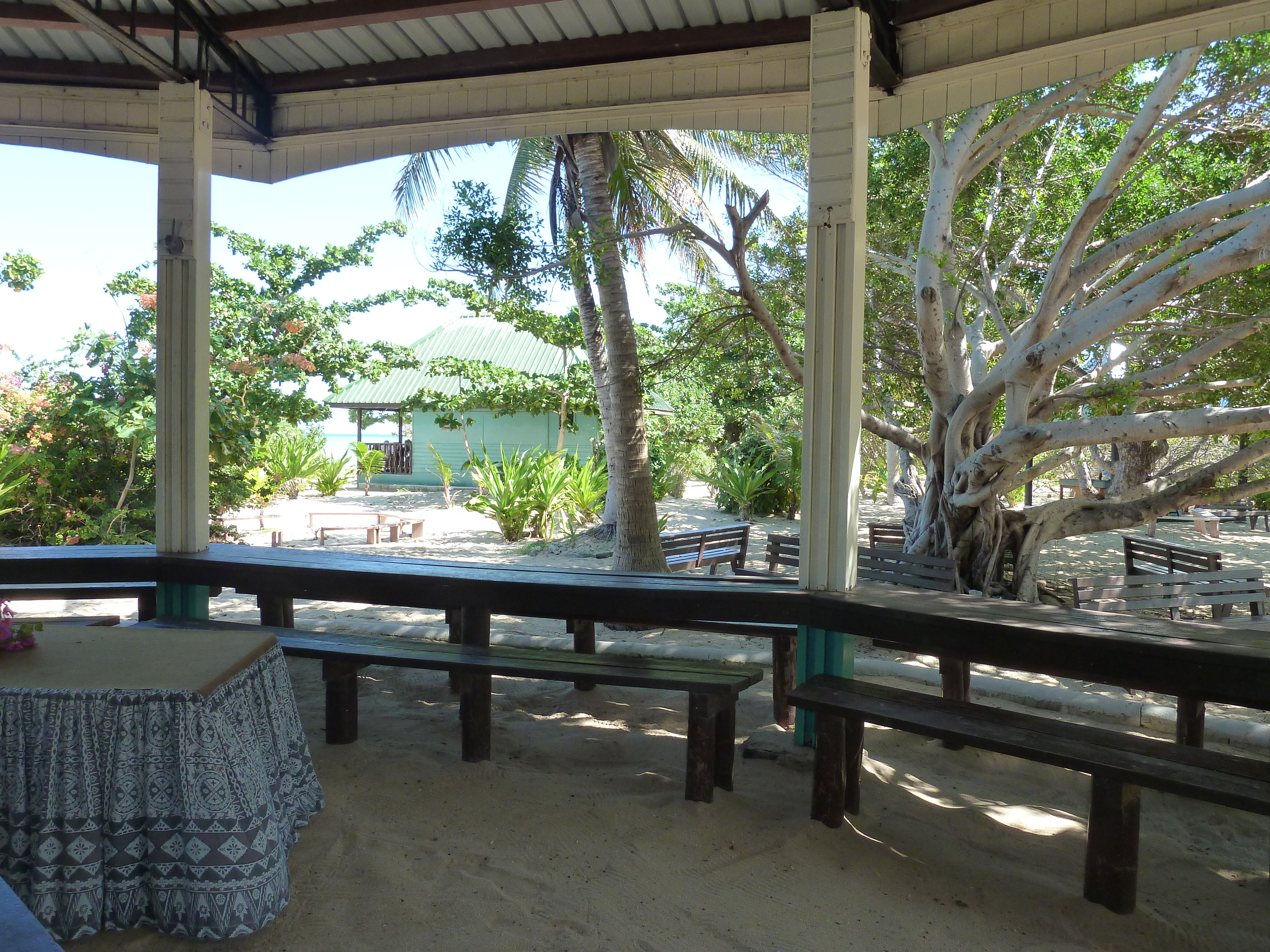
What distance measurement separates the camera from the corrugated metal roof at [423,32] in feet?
A: 13.3

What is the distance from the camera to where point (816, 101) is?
354cm

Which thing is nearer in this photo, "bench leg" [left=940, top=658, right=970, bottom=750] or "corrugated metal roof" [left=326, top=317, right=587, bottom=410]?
"bench leg" [left=940, top=658, right=970, bottom=750]

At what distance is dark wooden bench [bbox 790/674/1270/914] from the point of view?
2.48 meters

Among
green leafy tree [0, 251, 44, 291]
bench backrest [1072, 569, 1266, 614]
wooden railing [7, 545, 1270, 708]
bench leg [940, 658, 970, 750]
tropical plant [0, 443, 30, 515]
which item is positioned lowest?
bench leg [940, 658, 970, 750]

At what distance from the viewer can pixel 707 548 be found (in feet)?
27.8

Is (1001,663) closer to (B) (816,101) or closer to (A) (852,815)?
(A) (852,815)

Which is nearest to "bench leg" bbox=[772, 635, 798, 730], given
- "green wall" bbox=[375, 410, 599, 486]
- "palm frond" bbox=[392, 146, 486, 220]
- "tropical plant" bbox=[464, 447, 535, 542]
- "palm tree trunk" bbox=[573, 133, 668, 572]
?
"palm tree trunk" bbox=[573, 133, 668, 572]

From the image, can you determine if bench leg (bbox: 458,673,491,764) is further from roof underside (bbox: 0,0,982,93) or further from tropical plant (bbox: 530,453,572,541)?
tropical plant (bbox: 530,453,572,541)

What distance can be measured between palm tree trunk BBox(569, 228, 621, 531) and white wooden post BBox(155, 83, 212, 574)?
3.50 metres

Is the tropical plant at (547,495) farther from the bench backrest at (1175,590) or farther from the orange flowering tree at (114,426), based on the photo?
the bench backrest at (1175,590)

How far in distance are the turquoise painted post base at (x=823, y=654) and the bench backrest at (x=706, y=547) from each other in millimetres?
4053

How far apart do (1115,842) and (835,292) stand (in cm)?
220

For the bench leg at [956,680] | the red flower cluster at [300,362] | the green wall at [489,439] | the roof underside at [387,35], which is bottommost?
the bench leg at [956,680]

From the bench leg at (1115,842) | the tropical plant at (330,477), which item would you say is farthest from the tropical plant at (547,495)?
the bench leg at (1115,842)
